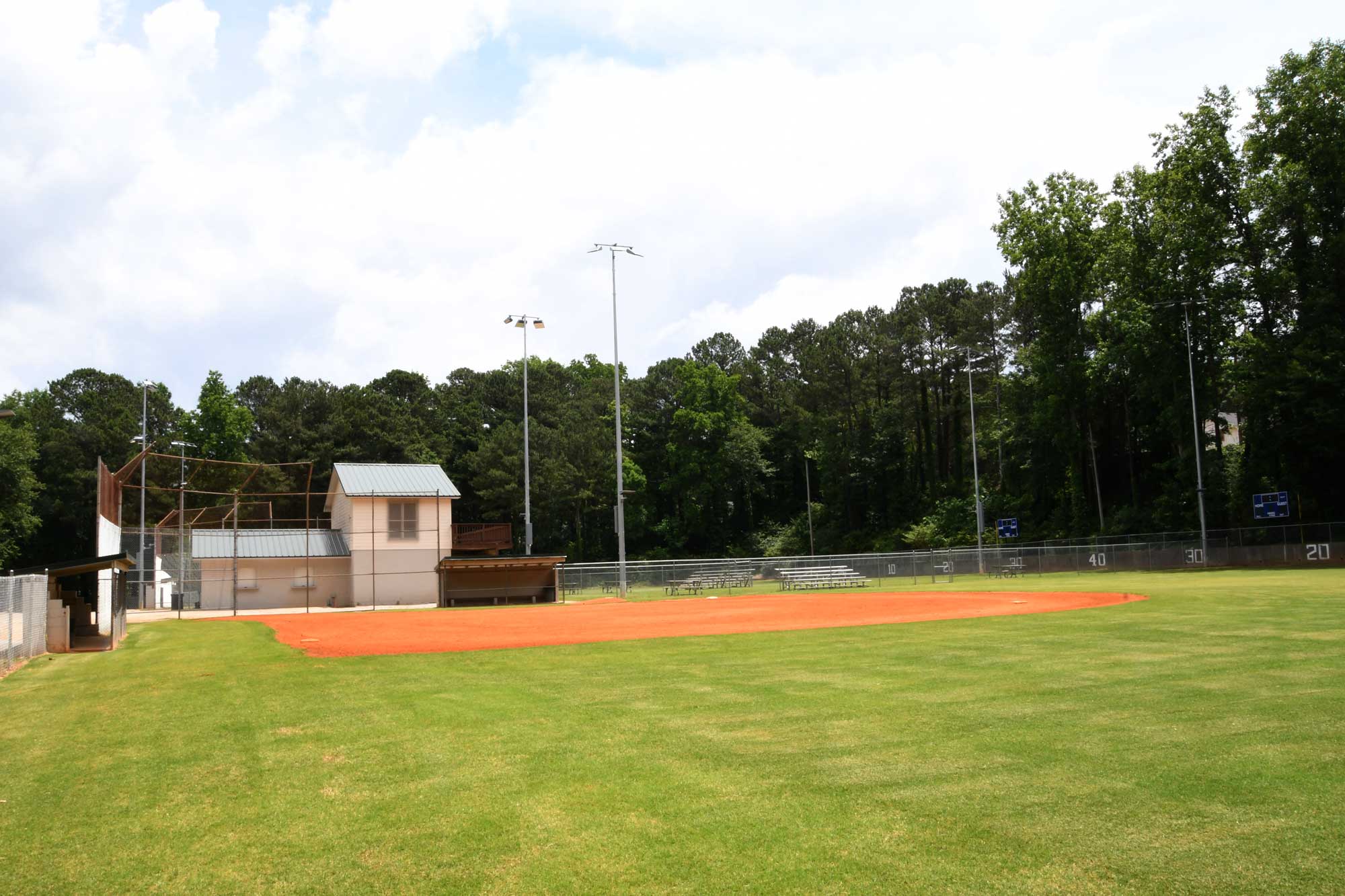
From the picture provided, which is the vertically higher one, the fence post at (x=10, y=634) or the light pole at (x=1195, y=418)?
the light pole at (x=1195, y=418)

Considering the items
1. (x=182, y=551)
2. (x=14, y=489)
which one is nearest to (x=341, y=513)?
(x=182, y=551)

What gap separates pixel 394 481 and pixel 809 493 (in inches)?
1739

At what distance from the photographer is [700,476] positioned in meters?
87.2

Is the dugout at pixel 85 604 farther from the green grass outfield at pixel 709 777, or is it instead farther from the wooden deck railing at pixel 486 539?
the wooden deck railing at pixel 486 539

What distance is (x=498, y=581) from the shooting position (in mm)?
44125

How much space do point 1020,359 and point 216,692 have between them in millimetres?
66785

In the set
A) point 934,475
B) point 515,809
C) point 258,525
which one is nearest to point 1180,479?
point 934,475

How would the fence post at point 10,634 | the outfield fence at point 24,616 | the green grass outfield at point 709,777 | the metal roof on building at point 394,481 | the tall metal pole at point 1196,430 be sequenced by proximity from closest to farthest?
the green grass outfield at point 709,777 → the fence post at point 10,634 → the outfield fence at point 24,616 → the metal roof on building at point 394,481 → the tall metal pole at point 1196,430

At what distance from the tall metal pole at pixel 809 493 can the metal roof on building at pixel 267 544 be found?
127ft

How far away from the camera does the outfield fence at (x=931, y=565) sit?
47.4 metres

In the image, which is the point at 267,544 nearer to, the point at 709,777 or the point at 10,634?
the point at 10,634

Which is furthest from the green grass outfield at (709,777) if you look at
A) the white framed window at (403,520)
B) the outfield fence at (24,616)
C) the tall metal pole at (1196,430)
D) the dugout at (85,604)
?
the tall metal pole at (1196,430)

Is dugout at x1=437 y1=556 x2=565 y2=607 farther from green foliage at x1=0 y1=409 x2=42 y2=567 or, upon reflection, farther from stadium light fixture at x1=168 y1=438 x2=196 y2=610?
green foliage at x1=0 y1=409 x2=42 y2=567

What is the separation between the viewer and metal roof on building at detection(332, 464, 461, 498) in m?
47.1
